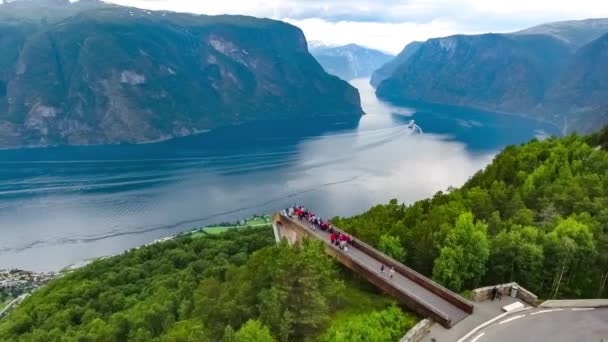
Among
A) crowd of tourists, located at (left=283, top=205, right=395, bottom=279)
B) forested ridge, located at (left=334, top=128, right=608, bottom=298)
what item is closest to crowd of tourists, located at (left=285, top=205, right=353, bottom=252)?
crowd of tourists, located at (left=283, top=205, right=395, bottom=279)

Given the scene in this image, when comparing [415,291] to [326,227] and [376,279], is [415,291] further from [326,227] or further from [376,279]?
[326,227]

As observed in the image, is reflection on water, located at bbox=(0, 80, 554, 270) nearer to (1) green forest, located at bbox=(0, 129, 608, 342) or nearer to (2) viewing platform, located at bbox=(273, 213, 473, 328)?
(1) green forest, located at bbox=(0, 129, 608, 342)

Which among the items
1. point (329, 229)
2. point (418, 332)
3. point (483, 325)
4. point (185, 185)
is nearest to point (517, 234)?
point (483, 325)

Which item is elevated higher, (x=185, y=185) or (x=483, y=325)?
(x=483, y=325)

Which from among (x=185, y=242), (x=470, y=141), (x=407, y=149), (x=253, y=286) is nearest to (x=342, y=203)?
(x=185, y=242)

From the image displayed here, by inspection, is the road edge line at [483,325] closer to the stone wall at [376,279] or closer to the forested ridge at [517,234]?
the stone wall at [376,279]

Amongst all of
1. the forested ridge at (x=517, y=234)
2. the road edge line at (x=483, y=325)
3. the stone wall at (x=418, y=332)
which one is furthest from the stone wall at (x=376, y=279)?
the forested ridge at (x=517, y=234)
